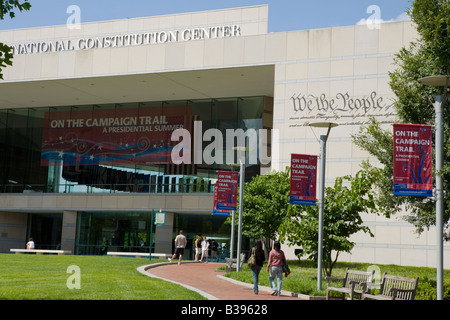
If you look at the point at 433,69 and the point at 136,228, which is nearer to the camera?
the point at 433,69

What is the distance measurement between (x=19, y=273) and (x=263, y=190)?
15.3 meters

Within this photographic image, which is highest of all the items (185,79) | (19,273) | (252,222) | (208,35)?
(208,35)

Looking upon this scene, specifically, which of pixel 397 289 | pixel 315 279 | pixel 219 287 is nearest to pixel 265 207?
pixel 315 279

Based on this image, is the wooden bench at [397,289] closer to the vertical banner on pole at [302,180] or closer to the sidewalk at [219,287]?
the sidewalk at [219,287]

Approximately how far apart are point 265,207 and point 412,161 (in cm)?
1916

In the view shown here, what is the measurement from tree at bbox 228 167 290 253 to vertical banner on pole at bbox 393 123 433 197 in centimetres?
1875

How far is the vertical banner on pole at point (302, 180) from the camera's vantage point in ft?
67.7

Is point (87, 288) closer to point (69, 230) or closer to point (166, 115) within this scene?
point (69, 230)

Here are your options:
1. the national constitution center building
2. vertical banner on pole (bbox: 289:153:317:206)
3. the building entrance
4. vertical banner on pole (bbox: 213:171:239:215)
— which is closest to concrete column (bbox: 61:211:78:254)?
the national constitution center building

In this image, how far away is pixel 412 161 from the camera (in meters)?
13.7
